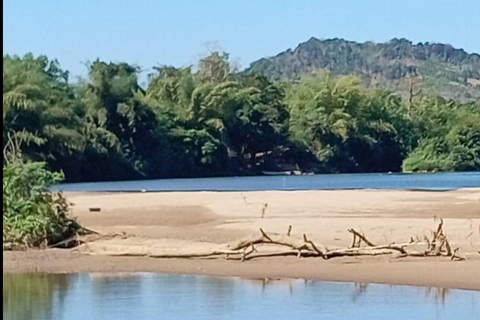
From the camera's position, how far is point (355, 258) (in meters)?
16.7

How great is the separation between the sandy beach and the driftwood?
165 mm

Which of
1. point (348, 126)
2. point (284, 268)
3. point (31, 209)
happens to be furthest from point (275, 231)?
point (348, 126)

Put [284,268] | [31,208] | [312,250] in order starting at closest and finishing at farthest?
[284,268] < [312,250] < [31,208]

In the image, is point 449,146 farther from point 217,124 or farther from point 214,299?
point 214,299

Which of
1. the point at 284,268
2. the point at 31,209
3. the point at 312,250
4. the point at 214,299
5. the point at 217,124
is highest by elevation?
the point at 217,124

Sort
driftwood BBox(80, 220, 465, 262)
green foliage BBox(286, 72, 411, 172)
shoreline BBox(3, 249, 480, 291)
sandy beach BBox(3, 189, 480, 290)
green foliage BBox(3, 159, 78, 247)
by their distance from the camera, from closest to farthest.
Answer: shoreline BBox(3, 249, 480, 291), sandy beach BBox(3, 189, 480, 290), driftwood BBox(80, 220, 465, 262), green foliage BBox(3, 159, 78, 247), green foliage BBox(286, 72, 411, 172)

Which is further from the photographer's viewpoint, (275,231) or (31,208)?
(275,231)

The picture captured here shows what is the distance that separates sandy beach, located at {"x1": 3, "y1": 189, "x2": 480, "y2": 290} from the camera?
51.5 ft

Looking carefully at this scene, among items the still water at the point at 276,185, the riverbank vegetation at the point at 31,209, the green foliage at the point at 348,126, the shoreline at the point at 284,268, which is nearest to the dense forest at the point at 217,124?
the green foliage at the point at 348,126

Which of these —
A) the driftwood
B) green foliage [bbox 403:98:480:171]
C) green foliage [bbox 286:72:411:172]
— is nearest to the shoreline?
the driftwood

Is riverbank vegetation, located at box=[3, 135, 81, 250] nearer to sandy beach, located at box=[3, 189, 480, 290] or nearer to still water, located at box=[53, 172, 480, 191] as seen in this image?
sandy beach, located at box=[3, 189, 480, 290]

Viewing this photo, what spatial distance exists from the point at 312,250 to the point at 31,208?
483 cm

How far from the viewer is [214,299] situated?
45.0ft

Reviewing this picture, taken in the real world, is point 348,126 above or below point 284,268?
above
